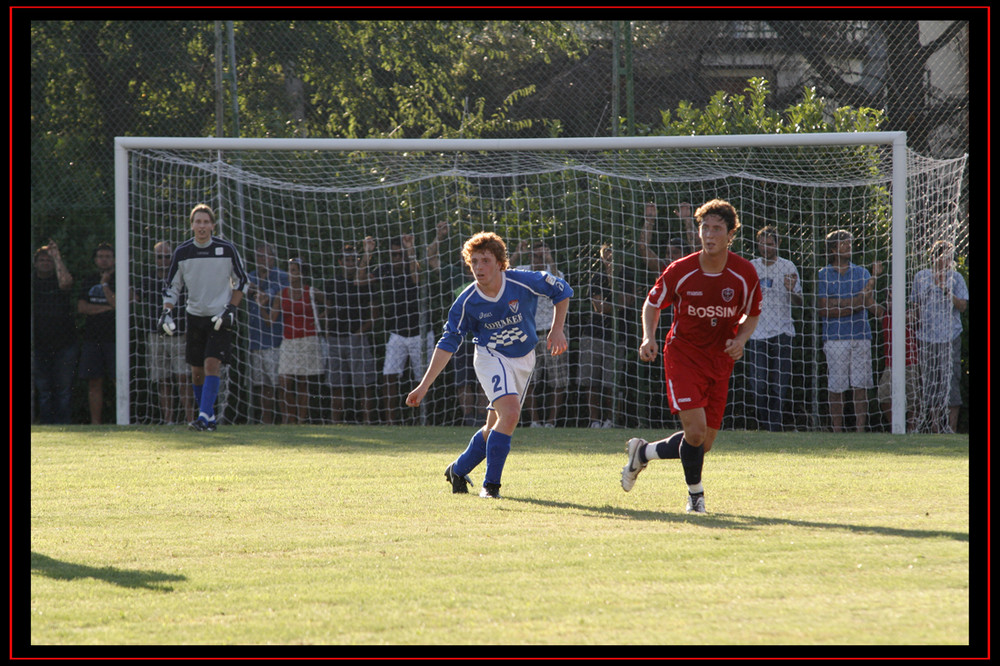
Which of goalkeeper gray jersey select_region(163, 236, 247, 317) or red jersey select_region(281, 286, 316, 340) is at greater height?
goalkeeper gray jersey select_region(163, 236, 247, 317)

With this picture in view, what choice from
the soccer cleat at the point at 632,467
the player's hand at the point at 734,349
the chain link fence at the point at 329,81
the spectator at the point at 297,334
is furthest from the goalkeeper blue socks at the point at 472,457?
the chain link fence at the point at 329,81

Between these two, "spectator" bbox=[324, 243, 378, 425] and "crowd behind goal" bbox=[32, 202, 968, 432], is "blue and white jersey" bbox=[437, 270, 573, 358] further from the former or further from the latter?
"spectator" bbox=[324, 243, 378, 425]

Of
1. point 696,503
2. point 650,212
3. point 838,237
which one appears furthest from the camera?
point 650,212

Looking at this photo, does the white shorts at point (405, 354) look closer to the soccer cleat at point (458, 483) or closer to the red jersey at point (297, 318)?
the red jersey at point (297, 318)

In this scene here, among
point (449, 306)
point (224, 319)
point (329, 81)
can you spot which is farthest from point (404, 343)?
point (329, 81)

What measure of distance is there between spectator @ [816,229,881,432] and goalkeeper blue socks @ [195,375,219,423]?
5.80 metres

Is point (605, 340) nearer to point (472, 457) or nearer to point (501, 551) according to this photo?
point (472, 457)

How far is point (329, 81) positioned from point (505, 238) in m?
4.17

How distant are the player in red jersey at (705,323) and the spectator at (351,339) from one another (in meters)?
5.95

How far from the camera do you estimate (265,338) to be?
11.5 metres

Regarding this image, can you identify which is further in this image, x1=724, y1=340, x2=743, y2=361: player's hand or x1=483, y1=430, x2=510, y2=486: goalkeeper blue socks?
x1=483, y1=430, x2=510, y2=486: goalkeeper blue socks

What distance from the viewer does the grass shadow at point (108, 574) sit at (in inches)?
166

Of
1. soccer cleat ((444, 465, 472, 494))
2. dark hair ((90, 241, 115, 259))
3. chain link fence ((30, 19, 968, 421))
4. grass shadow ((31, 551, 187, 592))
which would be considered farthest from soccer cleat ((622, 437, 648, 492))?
dark hair ((90, 241, 115, 259))

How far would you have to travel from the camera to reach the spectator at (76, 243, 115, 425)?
11.6 m
